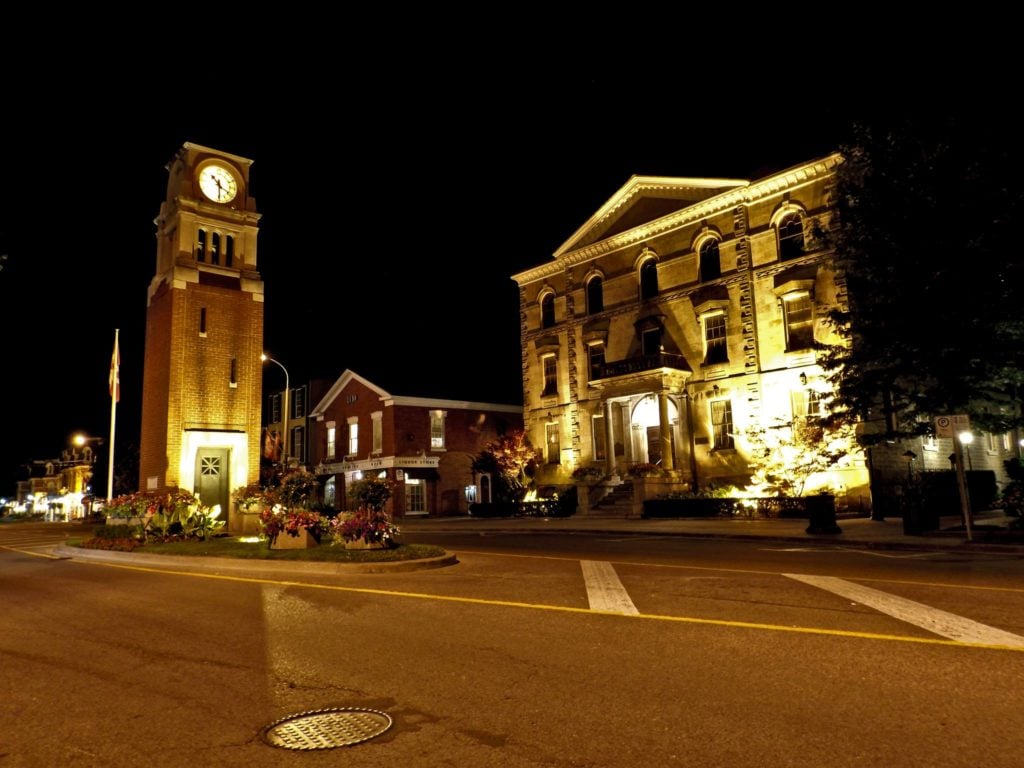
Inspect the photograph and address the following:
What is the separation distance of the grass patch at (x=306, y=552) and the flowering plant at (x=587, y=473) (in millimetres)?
19264

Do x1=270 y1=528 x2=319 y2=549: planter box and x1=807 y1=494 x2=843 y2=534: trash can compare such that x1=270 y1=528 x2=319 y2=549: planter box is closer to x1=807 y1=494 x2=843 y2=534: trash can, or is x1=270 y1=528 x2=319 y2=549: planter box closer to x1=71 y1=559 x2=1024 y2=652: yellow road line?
x1=71 y1=559 x2=1024 y2=652: yellow road line

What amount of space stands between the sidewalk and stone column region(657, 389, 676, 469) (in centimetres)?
374

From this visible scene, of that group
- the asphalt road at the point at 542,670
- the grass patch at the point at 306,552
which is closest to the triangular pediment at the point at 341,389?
the grass patch at the point at 306,552

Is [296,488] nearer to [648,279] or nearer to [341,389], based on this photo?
[648,279]

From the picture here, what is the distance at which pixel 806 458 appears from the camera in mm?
26531

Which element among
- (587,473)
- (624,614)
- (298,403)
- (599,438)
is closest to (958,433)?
(624,614)

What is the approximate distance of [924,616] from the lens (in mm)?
7680

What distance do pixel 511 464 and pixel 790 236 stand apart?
16884mm

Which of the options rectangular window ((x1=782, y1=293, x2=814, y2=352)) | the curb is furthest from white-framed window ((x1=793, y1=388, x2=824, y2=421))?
the curb

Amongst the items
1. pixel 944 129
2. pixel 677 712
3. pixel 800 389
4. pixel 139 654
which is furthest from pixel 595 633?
pixel 800 389

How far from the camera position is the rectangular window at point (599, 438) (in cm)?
3516

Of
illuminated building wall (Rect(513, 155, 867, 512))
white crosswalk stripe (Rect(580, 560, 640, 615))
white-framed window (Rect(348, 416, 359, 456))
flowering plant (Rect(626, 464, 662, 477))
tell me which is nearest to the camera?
white crosswalk stripe (Rect(580, 560, 640, 615))

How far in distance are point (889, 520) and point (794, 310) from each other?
9292mm

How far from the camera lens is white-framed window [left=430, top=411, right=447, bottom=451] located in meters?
42.5
